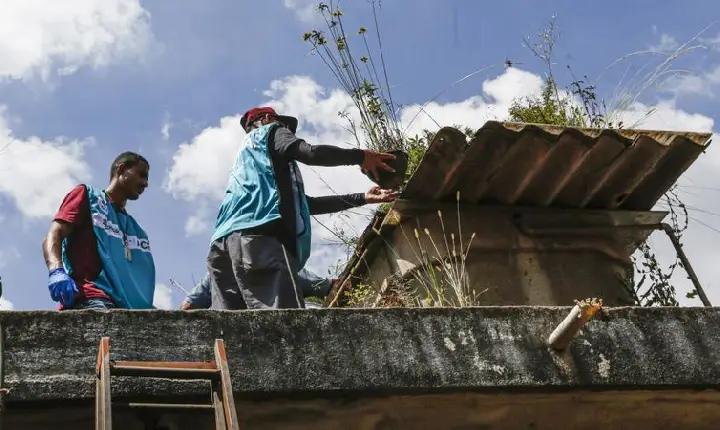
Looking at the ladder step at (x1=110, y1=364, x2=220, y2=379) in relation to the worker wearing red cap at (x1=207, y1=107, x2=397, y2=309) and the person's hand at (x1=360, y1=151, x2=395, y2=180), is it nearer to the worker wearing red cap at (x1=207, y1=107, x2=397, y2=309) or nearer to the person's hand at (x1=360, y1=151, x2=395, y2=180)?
the worker wearing red cap at (x1=207, y1=107, x2=397, y2=309)

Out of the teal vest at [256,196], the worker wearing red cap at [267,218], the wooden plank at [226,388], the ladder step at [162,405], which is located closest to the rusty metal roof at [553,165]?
the worker wearing red cap at [267,218]

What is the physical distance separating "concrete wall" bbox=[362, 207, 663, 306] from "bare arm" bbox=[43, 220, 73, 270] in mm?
1730

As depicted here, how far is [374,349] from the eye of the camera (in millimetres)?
2885

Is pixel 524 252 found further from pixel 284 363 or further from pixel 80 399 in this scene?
pixel 80 399

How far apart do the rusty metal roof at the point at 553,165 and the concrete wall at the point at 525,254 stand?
9 centimetres

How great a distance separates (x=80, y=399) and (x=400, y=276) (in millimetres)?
2670

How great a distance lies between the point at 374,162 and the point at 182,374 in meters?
2.50

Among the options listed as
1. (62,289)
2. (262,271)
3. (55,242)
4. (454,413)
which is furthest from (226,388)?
(262,271)

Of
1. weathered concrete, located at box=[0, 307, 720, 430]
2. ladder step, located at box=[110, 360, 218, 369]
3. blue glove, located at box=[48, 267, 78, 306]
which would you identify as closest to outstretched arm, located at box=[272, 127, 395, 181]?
blue glove, located at box=[48, 267, 78, 306]

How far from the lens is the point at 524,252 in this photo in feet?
16.2

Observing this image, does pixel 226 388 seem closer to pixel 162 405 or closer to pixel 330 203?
pixel 162 405

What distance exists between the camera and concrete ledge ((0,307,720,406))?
2621 millimetres

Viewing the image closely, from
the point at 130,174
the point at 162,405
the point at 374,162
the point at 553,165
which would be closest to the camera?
the point at 162,405

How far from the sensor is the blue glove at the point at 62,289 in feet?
12.6
